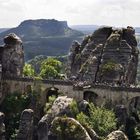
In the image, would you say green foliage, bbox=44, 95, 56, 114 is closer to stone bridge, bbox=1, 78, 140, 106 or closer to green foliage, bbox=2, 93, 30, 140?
stone bridge, bbox=1, 78, 140, 106

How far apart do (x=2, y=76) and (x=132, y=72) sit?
32094 millimetres

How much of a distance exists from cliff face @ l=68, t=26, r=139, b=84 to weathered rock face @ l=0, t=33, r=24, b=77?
1503 centimetres

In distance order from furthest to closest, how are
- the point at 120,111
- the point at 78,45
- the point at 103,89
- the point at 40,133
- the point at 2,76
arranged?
the point at 78,45, the point at 2,76, the point at 103,89, the point at 120,111, the point at 40,133

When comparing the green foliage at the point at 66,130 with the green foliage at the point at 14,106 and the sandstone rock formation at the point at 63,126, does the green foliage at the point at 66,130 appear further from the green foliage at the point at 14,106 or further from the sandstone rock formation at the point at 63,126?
the green foliage at the point at 14,106

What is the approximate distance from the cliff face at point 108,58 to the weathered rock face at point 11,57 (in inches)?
592

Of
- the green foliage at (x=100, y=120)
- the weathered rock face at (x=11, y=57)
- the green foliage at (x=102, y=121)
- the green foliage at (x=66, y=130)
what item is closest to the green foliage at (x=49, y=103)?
the green foliage at (x=100, y=120)

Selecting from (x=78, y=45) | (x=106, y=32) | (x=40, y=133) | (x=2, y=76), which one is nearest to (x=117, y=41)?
(x=106, y=32)

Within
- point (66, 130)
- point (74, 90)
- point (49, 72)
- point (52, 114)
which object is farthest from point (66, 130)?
point (49, 72)

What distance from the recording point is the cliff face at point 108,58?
132375 millimetres

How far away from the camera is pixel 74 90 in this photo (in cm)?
12575

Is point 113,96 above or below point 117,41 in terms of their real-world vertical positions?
below

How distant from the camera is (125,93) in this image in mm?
122625

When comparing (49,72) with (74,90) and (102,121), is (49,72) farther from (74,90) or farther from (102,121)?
(102,121)

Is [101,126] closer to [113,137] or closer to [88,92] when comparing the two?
[88,92]
